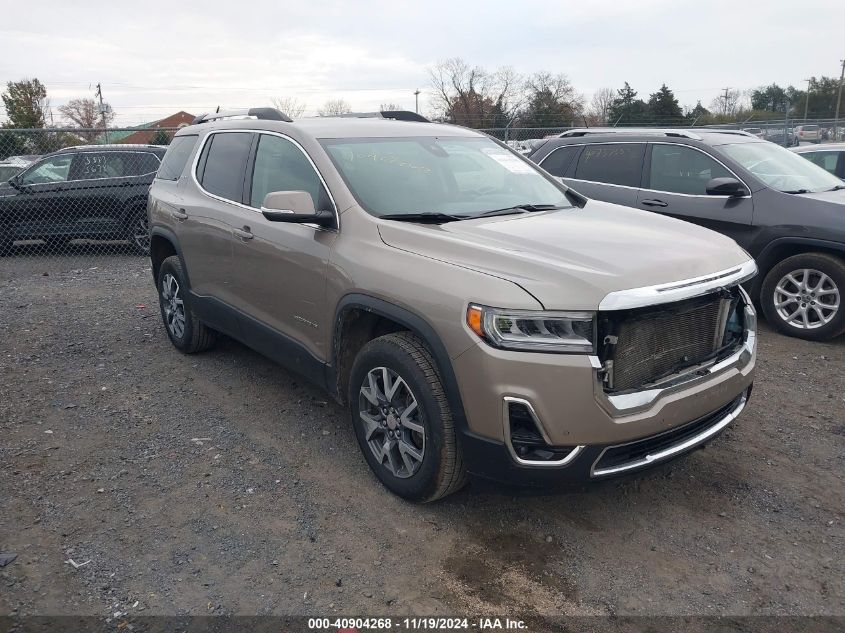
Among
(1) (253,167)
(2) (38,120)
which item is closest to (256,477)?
(1) (253,167)

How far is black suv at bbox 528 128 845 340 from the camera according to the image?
601cm

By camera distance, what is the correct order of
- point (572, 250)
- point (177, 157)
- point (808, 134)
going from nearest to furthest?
point (572, 250)
point (177, 157)
point (808, 134)

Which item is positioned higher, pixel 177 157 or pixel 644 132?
pixel 644 132

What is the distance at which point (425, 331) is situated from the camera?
3.16 meters

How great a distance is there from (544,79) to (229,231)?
50713mm

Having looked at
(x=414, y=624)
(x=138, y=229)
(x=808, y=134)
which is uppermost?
(x=808, y=134)

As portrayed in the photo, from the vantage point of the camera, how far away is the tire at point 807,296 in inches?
233

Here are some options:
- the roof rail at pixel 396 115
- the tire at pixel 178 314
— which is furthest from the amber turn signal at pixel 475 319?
the tire at pixel 178 314

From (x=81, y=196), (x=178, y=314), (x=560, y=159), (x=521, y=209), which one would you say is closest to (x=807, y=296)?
(x=560, y=159)

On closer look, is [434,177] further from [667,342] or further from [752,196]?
[752,196]

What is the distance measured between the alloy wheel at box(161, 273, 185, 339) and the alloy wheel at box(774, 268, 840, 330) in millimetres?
5254

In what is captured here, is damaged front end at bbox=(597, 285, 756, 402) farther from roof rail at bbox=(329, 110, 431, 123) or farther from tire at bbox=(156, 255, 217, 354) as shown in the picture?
tire at bbox=(156, 255, 217, 354)

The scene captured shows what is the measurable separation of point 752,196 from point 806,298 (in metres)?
1.03

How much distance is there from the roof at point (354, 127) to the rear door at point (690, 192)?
270cm
